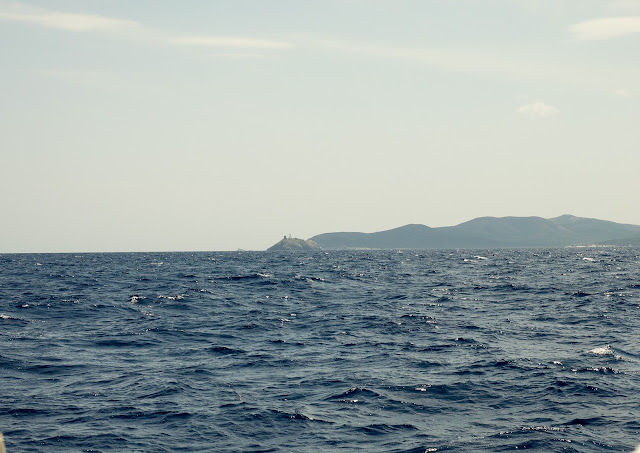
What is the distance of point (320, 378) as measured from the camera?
25.1 metres

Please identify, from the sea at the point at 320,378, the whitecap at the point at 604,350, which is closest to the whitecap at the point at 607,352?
the whitecap at the point at 604,350

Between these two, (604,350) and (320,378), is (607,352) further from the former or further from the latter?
(320,378)

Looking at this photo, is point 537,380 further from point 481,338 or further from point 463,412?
point 481,338

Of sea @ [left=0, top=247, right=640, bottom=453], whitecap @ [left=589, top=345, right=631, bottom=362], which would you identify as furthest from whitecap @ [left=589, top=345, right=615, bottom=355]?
sea @ [left=0, top=247, right=640, bottom=453]

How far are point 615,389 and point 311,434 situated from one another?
11.9 metres

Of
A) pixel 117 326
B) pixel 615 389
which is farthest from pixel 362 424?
pixel 117 326

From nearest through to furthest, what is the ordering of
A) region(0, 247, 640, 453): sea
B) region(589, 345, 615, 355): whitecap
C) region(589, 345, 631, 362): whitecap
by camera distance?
region(0, 247, 640, 453): sea < region(589, 345, 631, 362): whitecap < region(589, 345, 615, 355): whitecap

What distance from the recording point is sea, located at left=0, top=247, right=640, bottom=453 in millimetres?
17984

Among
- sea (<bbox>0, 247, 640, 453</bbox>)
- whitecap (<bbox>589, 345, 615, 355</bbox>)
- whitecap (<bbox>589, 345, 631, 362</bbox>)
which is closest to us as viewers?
sea (<bbox>0, 247, 640, 453</bbox>)

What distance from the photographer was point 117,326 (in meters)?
39.3

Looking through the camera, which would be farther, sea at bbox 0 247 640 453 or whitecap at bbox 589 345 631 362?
whitecap at bbox 589 345 631 362

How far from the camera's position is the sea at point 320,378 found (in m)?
18.0

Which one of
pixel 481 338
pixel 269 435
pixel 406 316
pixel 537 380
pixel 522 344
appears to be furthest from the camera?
pixel 406 316

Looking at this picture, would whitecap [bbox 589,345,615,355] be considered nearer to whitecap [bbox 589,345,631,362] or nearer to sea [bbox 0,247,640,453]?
whitecap [bbox 589,345,631,362]
